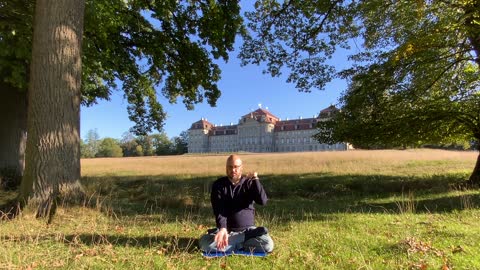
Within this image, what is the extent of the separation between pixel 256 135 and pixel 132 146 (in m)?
48.7

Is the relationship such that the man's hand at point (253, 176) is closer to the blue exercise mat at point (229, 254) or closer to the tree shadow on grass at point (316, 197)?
the blue exercise mat at point (229, 254)

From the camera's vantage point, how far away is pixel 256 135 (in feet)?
520

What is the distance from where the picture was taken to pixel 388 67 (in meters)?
14.9

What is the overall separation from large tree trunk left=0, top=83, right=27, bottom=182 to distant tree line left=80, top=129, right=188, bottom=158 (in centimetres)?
11940

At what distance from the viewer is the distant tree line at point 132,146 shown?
448ft

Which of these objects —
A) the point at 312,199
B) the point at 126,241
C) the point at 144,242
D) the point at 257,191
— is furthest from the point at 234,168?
the point at 312,199

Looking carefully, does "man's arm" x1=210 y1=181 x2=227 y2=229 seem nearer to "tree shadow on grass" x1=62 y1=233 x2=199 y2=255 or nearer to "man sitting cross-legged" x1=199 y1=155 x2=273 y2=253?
"man sitting cross-legged" x1=199 y1=155 x2=273 y2=253

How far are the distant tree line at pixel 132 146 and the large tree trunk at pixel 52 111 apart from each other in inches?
5022

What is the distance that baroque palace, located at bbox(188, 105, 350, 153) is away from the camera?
148875 mm

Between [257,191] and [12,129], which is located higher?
[12,129]

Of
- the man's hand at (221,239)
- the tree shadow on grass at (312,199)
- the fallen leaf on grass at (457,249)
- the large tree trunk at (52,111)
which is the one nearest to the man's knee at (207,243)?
the man's hand at (221,239)

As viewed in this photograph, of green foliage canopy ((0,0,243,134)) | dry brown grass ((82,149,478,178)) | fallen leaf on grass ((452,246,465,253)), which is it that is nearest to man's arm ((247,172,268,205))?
fallen leaf on grass ((452,246,465,253))

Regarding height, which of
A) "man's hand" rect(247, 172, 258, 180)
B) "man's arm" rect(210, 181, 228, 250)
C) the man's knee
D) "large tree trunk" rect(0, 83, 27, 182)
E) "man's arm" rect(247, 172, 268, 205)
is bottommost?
the man's knee

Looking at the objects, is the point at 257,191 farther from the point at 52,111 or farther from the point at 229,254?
the point at 52,111
